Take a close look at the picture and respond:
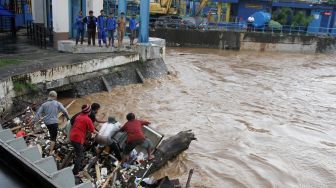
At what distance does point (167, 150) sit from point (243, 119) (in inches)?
204

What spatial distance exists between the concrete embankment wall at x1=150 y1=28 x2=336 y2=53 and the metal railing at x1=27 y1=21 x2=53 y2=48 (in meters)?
13.9

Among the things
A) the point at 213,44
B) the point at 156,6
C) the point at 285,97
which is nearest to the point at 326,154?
the point at 285,97

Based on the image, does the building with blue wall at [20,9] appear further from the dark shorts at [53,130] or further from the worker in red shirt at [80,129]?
the worker in red shirt at [80,129]

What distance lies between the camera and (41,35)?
54.1ft

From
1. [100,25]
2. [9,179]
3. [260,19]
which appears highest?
[260,19]

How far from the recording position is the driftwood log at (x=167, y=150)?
8.18m

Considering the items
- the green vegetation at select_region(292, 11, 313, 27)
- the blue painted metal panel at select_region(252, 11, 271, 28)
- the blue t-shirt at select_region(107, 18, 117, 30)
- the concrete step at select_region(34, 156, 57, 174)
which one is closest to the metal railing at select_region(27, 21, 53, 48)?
the blue t-shirt at select_region(107, 18, 117, 30)

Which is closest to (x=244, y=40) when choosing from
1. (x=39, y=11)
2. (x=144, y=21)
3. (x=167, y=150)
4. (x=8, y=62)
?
(x=144, y=21)

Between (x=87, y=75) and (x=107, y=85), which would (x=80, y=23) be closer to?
(x=87, y=75)

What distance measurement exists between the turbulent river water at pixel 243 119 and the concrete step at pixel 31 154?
281cm

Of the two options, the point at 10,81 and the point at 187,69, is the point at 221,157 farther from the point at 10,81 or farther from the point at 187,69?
the point at 187,69

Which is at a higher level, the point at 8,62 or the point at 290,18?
the point at 290,18

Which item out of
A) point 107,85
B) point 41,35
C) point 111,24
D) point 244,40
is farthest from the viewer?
point 244,40

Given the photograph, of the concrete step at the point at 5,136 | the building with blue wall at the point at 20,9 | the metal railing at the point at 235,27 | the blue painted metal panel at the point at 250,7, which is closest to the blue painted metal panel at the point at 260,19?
the metal railing at the point at 235,27
